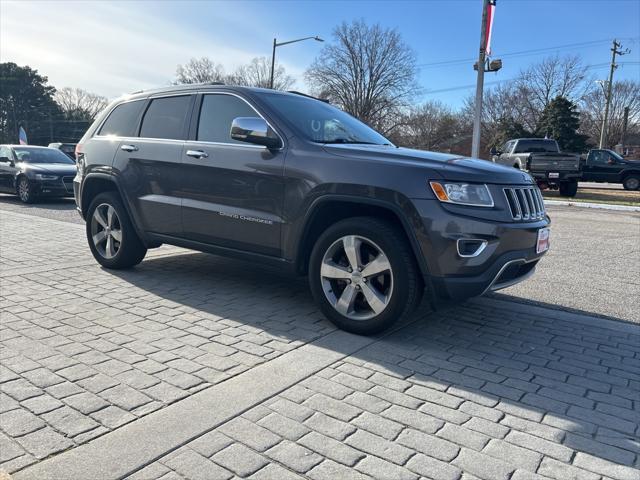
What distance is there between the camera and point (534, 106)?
57500mm

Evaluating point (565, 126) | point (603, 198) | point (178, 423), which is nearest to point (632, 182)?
point (603, 198)

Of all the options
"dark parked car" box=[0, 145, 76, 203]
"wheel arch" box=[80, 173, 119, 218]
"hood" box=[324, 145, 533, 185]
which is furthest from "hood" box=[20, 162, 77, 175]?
"hood" box=[324, 145, 533, 185]

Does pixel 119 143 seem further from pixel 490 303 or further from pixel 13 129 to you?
pixel 13 129

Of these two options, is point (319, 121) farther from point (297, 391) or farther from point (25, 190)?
point (25, 190)

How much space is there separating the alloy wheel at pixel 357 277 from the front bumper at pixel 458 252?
34cm

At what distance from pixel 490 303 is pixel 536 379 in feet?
5.75

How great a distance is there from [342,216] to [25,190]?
1243 centimetres

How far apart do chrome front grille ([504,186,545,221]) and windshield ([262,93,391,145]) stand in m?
1.48

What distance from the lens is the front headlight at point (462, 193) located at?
3434mm

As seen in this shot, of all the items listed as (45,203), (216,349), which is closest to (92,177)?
(216,349)

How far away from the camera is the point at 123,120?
5.57 meters

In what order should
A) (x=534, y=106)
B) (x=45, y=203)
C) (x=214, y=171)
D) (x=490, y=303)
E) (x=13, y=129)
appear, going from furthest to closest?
(x=13, y=129) → (x=534, y=106) → (x=45, y=203) → (x=490, y=303) → (x=214, y=171)

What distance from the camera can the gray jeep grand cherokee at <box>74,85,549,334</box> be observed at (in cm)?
346

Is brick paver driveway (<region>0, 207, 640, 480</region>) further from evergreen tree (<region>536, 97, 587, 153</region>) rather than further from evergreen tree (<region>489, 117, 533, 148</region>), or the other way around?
evergreen tree (<region>489, 117, 533, 148</region>)
